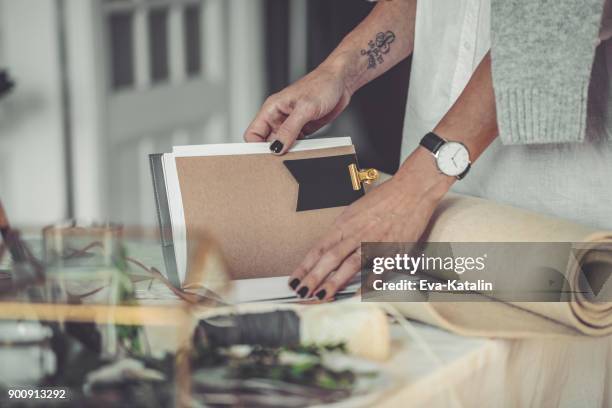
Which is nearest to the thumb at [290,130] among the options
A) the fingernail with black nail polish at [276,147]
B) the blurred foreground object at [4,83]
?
the fingernail with black nail polish at [276,147]

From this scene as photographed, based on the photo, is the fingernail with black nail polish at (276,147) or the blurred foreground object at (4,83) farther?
the blurred foreground object at (4,83)

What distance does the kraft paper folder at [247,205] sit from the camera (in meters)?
0.83

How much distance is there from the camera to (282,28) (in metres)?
3.39

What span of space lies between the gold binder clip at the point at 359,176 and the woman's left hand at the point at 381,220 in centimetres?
6

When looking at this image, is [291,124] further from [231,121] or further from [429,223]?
[231,121]

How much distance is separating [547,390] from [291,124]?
0.46m

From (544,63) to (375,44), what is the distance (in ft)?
1.49

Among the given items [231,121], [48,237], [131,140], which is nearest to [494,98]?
[48,237]

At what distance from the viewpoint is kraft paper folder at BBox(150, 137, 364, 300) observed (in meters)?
0.83

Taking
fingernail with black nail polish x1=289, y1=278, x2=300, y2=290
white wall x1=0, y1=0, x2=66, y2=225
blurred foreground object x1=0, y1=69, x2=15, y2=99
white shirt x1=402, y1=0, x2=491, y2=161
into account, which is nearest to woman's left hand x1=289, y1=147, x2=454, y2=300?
fingernail with black nail polish x1=289, y1=278, x2=300, y2=290

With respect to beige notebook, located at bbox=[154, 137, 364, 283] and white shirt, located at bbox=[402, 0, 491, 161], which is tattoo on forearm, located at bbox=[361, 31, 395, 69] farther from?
beige notebook, located at bbox=[154, 137, 364, 283]

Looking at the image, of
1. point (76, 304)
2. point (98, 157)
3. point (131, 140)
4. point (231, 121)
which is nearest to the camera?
point (76, 304)

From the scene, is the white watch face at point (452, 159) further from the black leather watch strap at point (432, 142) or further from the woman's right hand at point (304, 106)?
the woman's right hand at point (304, 106)

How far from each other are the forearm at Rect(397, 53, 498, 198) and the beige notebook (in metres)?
0.11
